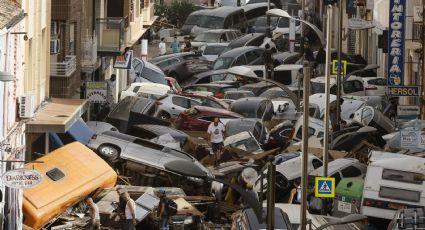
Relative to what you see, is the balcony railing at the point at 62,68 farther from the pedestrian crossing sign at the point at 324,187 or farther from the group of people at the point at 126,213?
the pedestrian crossing sign at the point at 324,187

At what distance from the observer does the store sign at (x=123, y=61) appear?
171 feet

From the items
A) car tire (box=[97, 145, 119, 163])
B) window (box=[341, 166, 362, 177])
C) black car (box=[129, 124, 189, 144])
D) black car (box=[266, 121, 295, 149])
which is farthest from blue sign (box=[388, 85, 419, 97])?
car tire (box=[97, 145, 119, 163])

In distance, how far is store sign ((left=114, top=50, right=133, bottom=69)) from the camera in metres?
52.1

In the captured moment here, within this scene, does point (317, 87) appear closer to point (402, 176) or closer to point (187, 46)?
point (187, 46)

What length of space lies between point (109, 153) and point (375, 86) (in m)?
22.4

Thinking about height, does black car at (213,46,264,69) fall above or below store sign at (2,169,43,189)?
above

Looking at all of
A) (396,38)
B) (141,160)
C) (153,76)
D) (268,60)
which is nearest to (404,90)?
(396,38)

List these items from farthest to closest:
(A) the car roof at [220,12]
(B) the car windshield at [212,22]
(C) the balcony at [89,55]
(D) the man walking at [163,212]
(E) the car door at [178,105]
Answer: (A) the car roof at [220,12]
(B) the car windshield at [212,22]
(E) the car door at [178,105]
(C) the balcony at [89,55]
(D) the man walking at [163,212]

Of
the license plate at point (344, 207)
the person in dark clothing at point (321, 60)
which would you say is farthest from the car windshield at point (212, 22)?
the license plate at point (344, 207)

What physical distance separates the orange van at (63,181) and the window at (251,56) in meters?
33.5

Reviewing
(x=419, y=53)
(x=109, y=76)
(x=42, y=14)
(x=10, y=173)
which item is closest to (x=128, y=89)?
(x=109, y=76)

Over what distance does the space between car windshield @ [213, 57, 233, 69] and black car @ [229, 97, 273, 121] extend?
15.8 meters

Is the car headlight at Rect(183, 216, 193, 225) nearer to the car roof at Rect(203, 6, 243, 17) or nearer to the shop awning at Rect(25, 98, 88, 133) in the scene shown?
the shop awning at Rect(25, 98, 88, 133)

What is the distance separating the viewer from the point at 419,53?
2069 inches
